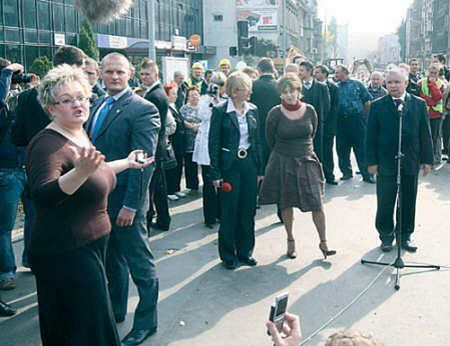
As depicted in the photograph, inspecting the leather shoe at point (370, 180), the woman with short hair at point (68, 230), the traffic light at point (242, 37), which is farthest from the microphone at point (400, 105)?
the traffic light at point (242, 37)

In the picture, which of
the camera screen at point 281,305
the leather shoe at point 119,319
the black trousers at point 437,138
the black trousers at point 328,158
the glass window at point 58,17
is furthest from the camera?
the glass window at point 58,17

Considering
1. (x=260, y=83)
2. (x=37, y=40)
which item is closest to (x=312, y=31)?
(x=37, y=40)

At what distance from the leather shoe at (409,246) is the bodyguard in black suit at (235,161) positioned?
186 cm

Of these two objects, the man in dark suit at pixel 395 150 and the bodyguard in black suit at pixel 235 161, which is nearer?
the bodyguard in black suit at pixel 235 161

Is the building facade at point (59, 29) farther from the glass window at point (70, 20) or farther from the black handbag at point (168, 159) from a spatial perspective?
the black handbag at point (168, 159)

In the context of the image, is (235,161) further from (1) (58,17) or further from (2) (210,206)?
(1) (58,17)

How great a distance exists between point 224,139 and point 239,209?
2.55 feet

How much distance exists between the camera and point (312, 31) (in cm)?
13888

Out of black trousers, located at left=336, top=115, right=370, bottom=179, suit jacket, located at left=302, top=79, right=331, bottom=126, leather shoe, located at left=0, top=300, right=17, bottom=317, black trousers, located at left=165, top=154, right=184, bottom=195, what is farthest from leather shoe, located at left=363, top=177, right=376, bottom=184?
leather shoe, located at left=0, top=300, right=17, bottom=317

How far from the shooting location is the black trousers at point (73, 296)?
10.4 feet

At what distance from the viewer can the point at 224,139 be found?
6328 mm

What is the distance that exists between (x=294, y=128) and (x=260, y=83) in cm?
251

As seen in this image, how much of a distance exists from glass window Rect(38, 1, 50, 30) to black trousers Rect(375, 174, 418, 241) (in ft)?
110

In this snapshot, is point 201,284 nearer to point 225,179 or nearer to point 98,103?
point 225,179
